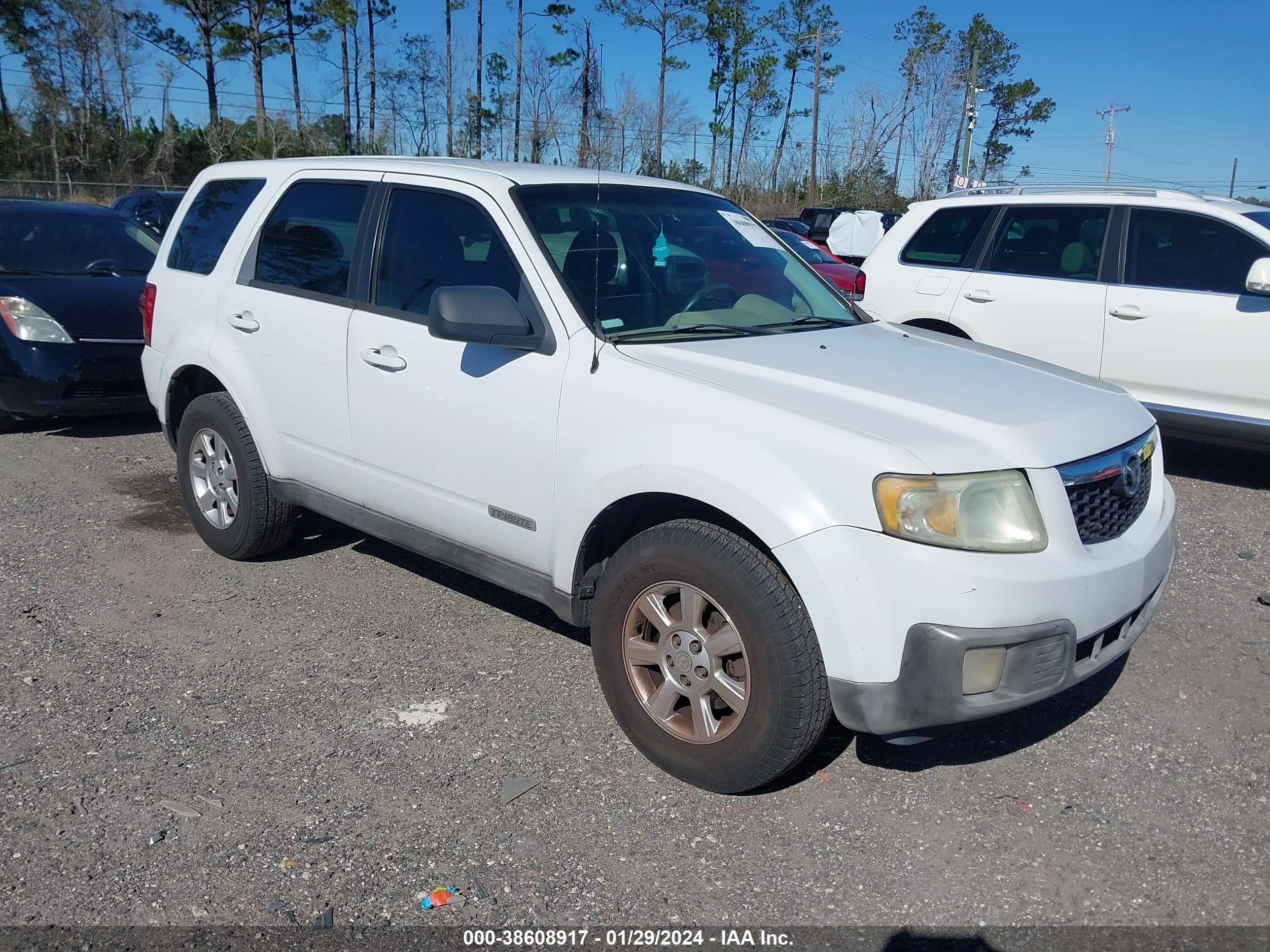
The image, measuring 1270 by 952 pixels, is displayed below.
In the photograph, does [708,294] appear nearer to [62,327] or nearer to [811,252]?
[62,327]

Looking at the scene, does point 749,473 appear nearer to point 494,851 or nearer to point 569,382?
point 569,382

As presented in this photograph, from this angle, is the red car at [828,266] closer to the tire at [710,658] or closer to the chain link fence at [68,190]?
the tire at [710,658]

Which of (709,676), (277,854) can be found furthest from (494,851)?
(709,676)

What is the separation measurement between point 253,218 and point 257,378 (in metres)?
0.79

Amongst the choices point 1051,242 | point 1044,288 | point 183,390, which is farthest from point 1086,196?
point 183,390

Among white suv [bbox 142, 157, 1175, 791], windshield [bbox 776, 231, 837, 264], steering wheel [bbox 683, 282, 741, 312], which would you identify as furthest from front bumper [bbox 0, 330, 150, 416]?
windshield [bbox 776, 231, 837, 264]

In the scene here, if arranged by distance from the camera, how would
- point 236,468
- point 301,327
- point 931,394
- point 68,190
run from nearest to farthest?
point 931,394 < point 301,327 < point 236,468 < point 68,190

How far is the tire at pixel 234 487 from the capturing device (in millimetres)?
4809

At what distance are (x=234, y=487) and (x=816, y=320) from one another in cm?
285

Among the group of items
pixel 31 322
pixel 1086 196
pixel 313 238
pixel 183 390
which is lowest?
pixel 183 390

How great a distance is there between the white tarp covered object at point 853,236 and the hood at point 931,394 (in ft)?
36.2

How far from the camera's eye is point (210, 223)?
5191 mm

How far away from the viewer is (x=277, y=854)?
2.95m

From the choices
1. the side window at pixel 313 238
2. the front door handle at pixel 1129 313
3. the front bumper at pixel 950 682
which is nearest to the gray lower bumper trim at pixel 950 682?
the front bumper at pixel 950 682
